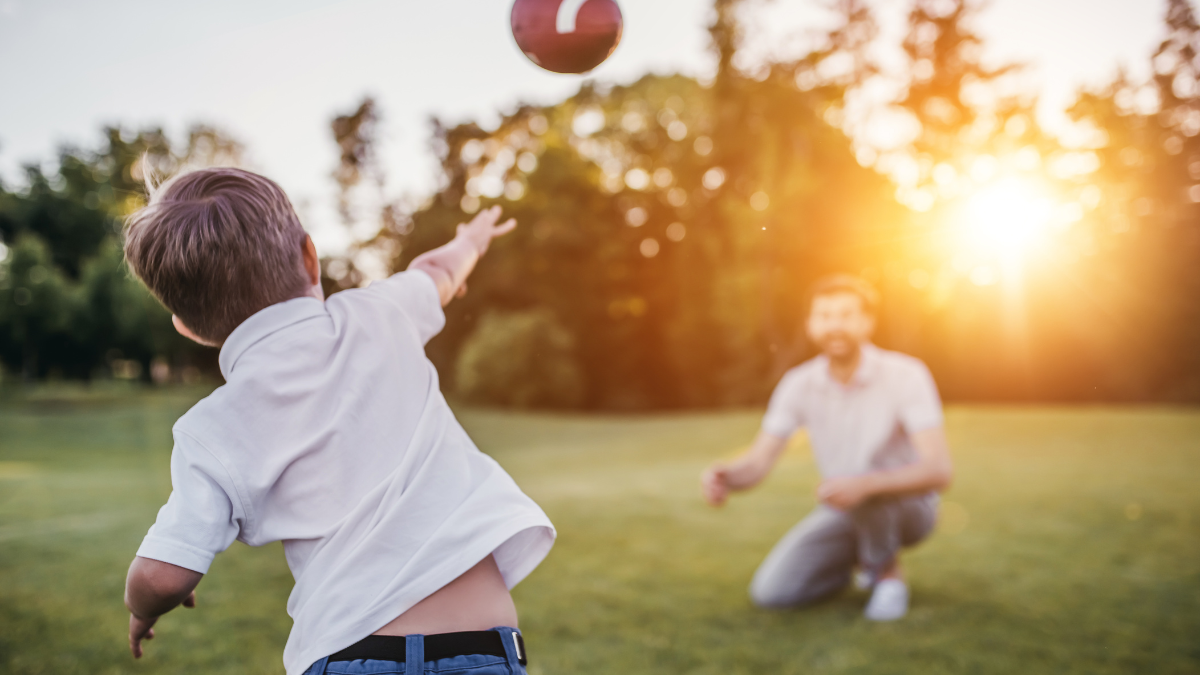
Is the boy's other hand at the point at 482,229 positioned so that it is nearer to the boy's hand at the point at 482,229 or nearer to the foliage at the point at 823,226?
the boy's hand at the point at 482,229

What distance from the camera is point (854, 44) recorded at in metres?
24.2

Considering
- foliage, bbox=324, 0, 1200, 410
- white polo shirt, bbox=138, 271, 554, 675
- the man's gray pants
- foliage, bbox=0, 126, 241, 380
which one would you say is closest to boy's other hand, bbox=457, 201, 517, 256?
white polo shirt, bbox=138, 271, 554, 675

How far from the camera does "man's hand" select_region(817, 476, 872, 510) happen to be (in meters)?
3.05

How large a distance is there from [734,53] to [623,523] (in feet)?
68.2

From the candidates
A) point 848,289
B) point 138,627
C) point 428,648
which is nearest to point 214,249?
point 138,627

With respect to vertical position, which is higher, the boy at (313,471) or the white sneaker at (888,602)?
the boy at (313,471)

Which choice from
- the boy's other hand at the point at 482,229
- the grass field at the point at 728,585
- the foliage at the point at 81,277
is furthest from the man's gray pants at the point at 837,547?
the foliage at the point at 81,277

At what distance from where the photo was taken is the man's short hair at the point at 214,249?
1354mm

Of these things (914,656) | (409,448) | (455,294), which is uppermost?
(455,294)

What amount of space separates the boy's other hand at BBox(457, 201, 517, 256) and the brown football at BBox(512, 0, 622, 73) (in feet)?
1.65

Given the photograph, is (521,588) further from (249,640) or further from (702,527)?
(702,527)

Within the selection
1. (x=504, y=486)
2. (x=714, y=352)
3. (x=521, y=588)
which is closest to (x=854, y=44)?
(x=714, y=352)

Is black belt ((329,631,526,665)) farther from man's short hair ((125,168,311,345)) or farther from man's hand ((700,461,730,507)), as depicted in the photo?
man's hand ((700,461,730,507))

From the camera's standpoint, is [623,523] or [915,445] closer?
[915,445]
